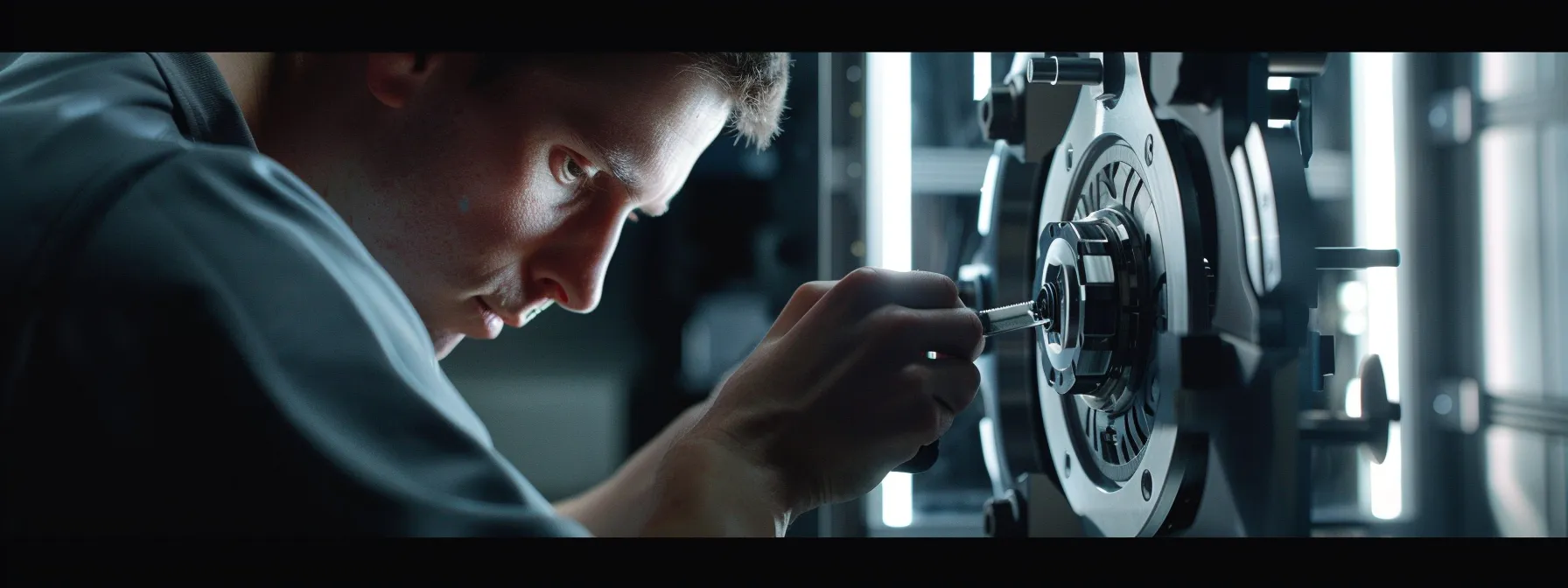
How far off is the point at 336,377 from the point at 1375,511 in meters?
2.02

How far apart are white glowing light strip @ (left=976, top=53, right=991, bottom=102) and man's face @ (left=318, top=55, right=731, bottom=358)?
228 mm

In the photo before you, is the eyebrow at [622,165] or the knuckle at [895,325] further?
the eyebrow at [622,165]

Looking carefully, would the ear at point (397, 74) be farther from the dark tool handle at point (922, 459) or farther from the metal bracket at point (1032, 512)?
the metal bracket at point (1032, 512)

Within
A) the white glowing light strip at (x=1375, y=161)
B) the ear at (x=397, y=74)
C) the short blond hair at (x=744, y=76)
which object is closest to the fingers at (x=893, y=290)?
the short blond hair at (x=744, y=76)

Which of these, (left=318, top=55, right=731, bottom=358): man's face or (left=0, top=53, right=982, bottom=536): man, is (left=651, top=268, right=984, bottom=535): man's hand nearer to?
(left=0, top=53, right=982, bottom=536): man

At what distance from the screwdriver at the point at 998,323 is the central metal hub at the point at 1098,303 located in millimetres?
17

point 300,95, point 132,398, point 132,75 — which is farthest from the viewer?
point 300,95

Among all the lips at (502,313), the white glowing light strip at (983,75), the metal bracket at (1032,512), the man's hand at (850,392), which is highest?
the white glowing light strip at (983,75)

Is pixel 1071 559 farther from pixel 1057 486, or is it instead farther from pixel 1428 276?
pixel 1428 276

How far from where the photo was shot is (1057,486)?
73 cm

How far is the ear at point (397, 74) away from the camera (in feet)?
2.10

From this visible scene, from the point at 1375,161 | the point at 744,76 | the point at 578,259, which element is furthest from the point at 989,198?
the point at 1375,161

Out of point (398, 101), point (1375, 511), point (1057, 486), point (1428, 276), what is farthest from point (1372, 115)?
point (398, 101)

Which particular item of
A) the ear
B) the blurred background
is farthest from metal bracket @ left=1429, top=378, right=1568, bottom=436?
the ear
